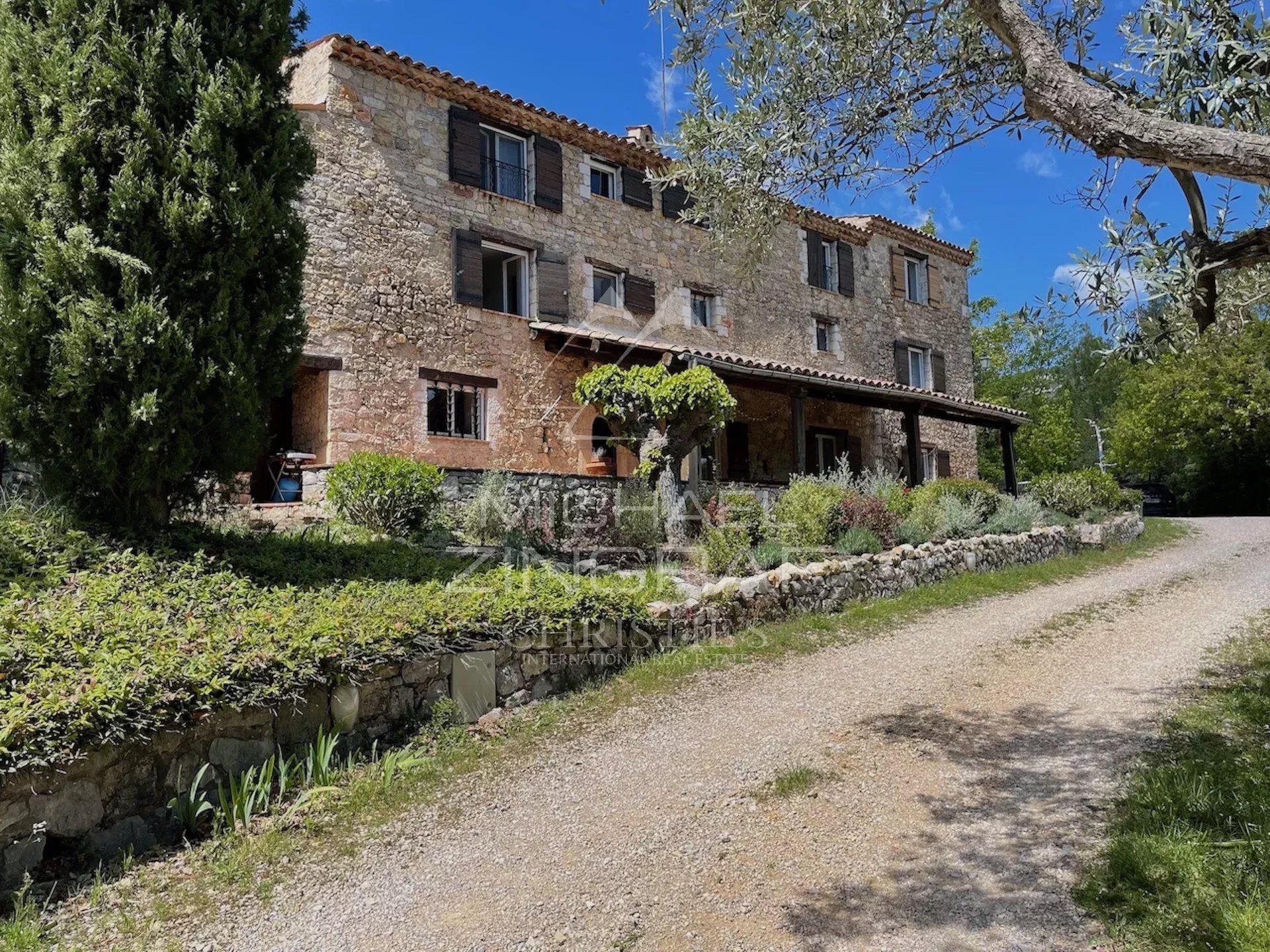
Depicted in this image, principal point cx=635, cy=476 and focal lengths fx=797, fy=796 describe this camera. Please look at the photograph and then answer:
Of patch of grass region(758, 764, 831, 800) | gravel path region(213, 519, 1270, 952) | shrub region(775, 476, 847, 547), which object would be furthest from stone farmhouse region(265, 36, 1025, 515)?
patch of grass region(758, 764, 831, 800)

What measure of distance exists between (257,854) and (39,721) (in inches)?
45.9

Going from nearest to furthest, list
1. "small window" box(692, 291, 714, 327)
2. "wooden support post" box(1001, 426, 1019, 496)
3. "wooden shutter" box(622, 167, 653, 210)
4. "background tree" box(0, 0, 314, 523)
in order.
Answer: "background tree" box(0, 0, 314, 523), "wooden shutter" box(622, 167, 653, 210), "small window" box(692, 291, 714, 327), "wooden support post" box(1001, 426, 1019, 496)

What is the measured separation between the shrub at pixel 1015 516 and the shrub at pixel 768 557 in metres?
5.20

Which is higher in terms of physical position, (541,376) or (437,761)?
(541,376)

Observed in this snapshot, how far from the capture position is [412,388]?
12.9m

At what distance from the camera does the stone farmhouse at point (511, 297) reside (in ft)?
40.6

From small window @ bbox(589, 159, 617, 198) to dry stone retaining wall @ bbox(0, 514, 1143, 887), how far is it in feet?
33.1

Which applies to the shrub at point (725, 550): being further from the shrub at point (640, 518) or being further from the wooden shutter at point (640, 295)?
the wooden shutter at point (640, 295)

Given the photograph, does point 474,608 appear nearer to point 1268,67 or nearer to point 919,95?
point 919,95

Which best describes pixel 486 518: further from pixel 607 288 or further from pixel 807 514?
pixel 607 288

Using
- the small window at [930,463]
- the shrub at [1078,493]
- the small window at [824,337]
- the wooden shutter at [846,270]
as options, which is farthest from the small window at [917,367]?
the shrub at [1078,493]

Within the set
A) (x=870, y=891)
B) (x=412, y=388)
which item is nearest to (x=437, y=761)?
(x=870, y=891)

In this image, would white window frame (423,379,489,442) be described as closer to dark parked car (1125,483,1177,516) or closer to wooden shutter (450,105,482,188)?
wooden shutter (450,105,482,188)

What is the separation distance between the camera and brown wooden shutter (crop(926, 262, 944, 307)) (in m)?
23.0
